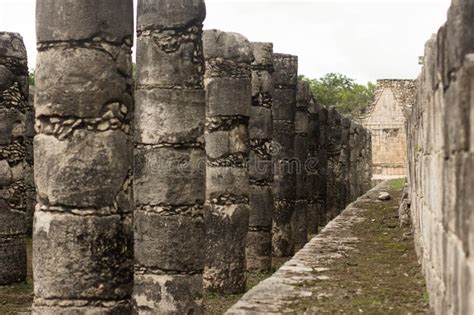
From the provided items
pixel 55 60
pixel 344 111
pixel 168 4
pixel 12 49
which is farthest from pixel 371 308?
pixel 344 111

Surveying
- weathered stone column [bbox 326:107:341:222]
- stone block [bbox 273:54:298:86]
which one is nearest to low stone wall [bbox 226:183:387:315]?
stone block [bbox 273:54:298:86]

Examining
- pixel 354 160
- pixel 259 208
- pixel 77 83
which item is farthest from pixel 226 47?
pixel 354 160

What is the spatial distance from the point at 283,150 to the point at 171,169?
270 inches

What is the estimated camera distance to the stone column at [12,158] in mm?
12148

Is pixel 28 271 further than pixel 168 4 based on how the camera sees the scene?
Yes

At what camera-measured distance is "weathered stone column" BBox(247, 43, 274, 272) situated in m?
13.1

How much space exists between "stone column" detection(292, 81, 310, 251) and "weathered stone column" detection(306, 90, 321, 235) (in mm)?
605

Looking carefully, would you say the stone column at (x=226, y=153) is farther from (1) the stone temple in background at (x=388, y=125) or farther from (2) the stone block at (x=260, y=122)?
(1) the stone temple in background at (x=388, y=125)

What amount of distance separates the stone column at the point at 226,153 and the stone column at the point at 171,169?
191 centimetres

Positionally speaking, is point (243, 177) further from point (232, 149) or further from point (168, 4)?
point (168, 4)

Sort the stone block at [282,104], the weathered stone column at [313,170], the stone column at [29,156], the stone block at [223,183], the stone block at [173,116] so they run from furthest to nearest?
the weathered stone column at [313,170] → the stone block at [282,104] → the stone column at [29,156] → the stone block at [223,183] → the stone block at [173,116]

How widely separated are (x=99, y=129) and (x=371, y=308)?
9.36 feet

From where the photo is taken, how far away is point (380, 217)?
1580 centimetres

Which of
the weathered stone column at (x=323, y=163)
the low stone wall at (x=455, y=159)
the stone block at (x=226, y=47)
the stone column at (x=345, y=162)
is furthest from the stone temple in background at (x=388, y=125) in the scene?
the low stone wall at (x=455, y=159)
